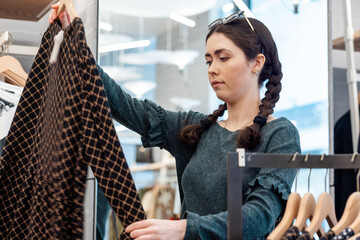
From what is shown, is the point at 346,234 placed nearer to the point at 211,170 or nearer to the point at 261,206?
the point at 261,206

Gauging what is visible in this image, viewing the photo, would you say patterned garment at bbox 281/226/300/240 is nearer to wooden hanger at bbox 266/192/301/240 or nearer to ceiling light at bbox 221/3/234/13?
→ wooden hanger at bbox 266/192/301/240

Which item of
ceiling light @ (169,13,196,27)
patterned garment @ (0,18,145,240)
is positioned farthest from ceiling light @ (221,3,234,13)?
patterned garment @ (0,18,145,240)

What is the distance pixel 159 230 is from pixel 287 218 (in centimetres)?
33

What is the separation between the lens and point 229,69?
1738mm

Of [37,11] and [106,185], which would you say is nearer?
[106,185]

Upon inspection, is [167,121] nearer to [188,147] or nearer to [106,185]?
[188,147]

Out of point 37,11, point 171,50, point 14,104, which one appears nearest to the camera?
point 14,104

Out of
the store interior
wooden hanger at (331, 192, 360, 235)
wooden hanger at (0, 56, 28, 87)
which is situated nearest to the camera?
wooden hanger at (331, 192, 360, 235)

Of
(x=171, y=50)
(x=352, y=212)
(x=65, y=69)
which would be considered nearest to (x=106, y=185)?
(x=65, y=69)

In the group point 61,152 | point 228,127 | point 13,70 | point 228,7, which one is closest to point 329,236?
point 228,127

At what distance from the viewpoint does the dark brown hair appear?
1741 millimetres

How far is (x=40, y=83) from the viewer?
1.84 metres

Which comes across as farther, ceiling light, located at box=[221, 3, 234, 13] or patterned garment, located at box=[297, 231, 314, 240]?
ceiling light, located at box=[221, 3, 234, 13]

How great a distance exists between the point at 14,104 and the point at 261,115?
1117 mm
